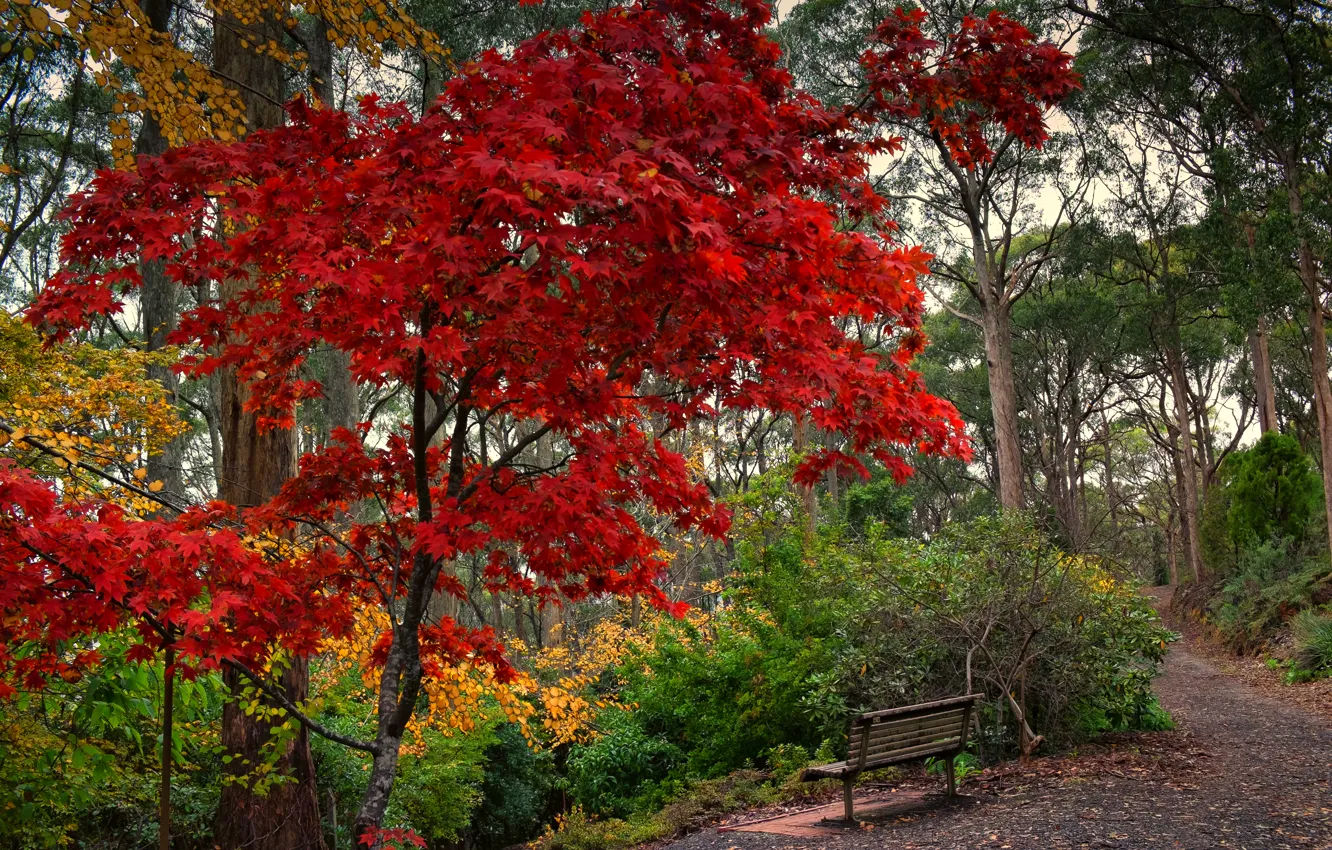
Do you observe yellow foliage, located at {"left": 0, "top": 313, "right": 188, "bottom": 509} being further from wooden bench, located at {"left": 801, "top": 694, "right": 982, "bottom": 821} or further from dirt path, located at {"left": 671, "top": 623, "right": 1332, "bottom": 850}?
dirt path, located at {"left": 671, "top": 623, "right": 1332, "bottom": 850}

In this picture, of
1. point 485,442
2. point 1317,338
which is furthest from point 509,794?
point 1317,338

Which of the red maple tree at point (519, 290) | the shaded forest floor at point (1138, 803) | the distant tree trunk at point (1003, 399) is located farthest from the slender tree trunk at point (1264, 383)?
the red maple tree at point (519, 290)

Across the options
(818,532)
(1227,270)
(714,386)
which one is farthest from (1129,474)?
(714,386)

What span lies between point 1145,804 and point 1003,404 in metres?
12.7

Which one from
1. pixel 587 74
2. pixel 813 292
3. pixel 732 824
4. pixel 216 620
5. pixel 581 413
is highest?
pixel 587 74

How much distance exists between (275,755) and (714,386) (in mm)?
3320

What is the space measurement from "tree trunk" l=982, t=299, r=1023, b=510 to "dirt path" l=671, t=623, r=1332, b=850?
8.59m

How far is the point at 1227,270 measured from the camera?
16.0m

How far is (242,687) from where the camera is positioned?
547cm

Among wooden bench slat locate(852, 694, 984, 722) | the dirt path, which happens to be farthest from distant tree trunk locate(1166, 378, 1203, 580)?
wooden bench slat locate(852, 694, 984, 722)

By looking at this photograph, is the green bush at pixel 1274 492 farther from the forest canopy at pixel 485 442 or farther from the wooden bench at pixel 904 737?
the wooden bench at pixel 904 737

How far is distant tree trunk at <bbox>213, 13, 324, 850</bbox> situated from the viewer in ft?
19.3

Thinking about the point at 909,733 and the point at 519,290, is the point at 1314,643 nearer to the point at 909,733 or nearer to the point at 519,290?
the point at 909,733

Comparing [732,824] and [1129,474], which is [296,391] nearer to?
[732,824]
